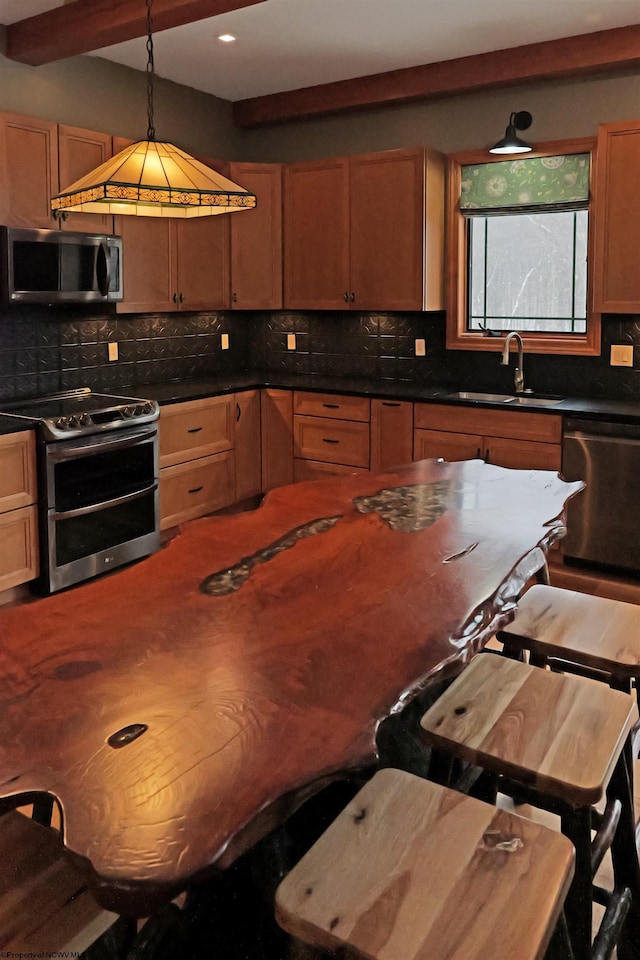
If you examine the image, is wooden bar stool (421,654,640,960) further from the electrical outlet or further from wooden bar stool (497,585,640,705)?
the electrical outlet

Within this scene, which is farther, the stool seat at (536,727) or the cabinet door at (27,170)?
the cabinet door at (27,170)

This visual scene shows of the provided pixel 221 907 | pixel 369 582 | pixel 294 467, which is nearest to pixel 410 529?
pixel 369 582

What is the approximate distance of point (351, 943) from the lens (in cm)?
115

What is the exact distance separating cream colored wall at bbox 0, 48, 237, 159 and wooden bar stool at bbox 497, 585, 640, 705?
11.6 ft

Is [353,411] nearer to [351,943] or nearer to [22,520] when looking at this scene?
[22,520]

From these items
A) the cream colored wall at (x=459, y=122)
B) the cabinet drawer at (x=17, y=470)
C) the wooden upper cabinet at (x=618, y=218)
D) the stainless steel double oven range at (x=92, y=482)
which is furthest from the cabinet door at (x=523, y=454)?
the cabinet drawer at (x=17, y=470)

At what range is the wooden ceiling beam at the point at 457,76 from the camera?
13.3 ft

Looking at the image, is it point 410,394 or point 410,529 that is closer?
point 410,529

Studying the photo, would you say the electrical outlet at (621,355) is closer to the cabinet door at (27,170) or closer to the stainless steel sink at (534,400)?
the stainless steel sink at (534,400)

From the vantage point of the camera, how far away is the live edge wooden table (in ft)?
3.63

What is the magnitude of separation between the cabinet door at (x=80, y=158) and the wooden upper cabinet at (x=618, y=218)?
8.31 ft

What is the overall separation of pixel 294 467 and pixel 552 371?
168 centimetres


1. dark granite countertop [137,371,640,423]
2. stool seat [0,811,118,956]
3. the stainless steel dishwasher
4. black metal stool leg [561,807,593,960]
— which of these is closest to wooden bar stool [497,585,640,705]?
black metal stool leg [561,807,593,960]

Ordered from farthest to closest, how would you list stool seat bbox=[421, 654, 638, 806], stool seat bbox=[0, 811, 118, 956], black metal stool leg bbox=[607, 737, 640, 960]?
1. black metal stool leg bbox=[607, 737, 640, 960]
2. stool seat bbox=[421, 654, 638, 806]
3. stool seat bbox=[0, 811, 118, 956]
